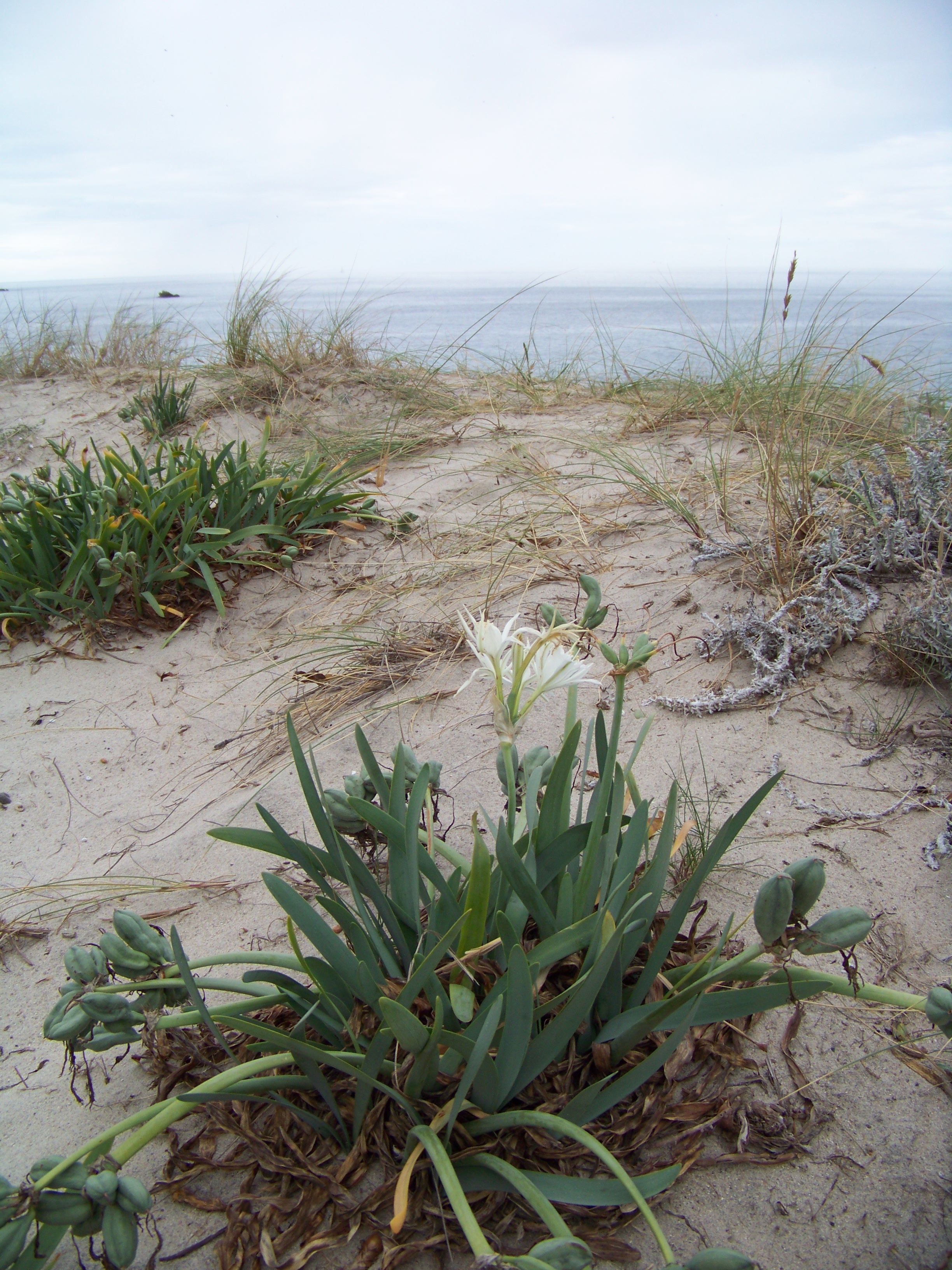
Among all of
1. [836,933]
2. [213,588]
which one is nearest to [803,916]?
[836,933]

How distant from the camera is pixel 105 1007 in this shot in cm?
100

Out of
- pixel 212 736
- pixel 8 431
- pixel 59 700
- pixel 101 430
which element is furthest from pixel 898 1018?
pixel 8 431

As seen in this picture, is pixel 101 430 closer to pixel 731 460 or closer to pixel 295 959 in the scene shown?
pixel 731 460

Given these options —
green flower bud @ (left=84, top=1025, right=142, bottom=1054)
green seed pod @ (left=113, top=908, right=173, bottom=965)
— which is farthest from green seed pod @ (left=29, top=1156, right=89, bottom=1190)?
green seed pod @ (left=113, top=908, right=173, bottom=965)

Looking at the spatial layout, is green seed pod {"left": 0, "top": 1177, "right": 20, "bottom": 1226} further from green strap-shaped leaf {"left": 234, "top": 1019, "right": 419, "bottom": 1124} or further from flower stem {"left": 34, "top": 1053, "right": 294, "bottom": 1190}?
green strap-shaped leaf {"left": 234, "top": 1019, "right": 419, "bottom": 1124}

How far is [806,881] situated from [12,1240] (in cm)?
95

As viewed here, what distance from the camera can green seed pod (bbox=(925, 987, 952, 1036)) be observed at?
0.85 m

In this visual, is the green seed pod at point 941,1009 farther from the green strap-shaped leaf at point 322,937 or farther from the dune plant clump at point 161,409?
the dune plant clump at point 161,409

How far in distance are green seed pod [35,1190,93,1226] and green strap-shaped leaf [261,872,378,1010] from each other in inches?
Answer: 14.3

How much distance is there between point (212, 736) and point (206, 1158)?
1.27 m

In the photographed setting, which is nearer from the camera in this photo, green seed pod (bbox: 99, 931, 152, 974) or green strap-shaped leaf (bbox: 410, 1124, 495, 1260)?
green strap-shaped leaf (bbox: 410, 1124, 495, 1260)

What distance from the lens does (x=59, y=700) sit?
244 centimetres

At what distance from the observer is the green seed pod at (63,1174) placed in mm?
870

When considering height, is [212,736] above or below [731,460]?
below
